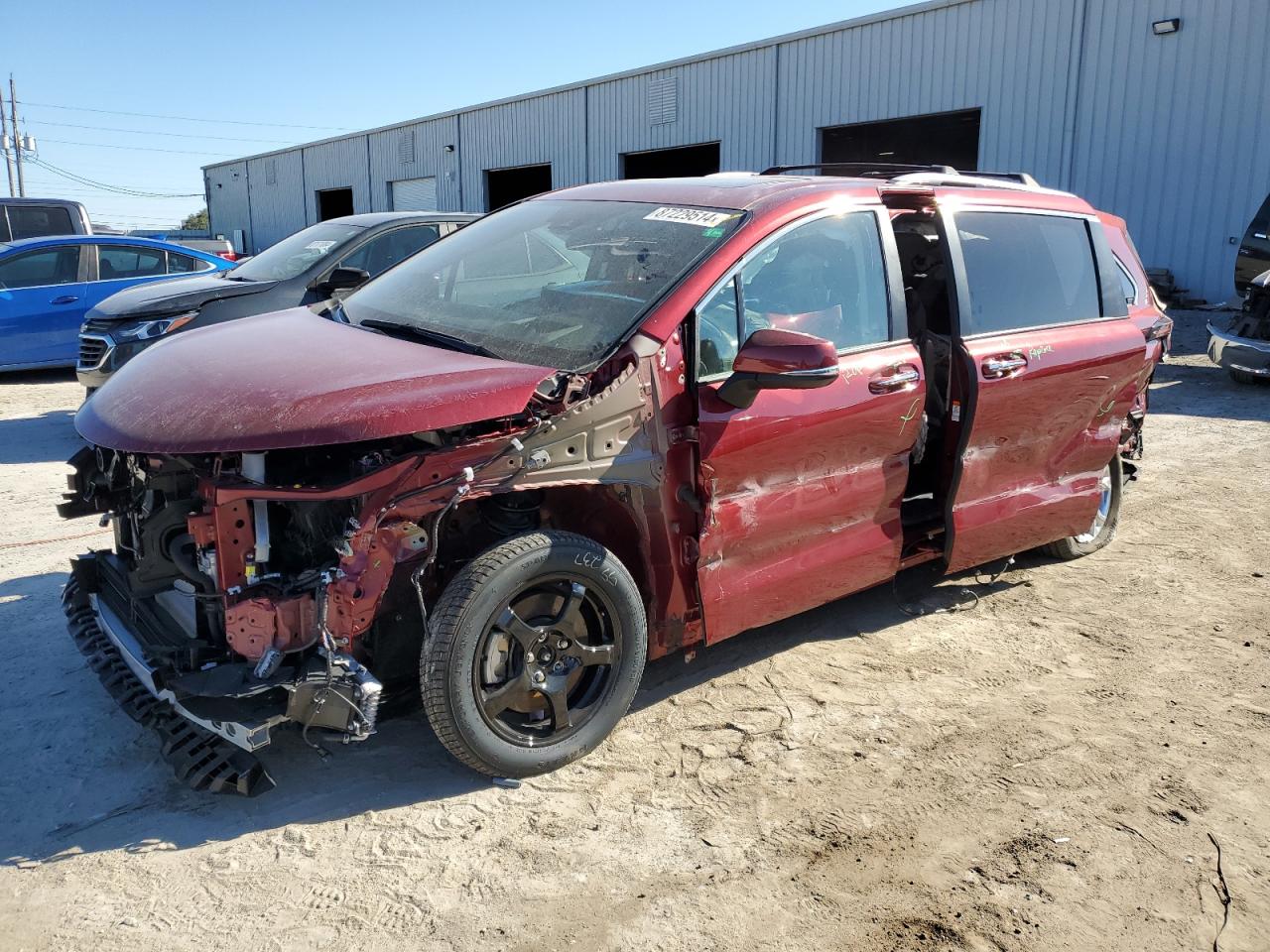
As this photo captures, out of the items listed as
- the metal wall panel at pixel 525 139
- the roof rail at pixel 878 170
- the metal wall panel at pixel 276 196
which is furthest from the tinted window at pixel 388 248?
the metal wall panel at pixel 276 196

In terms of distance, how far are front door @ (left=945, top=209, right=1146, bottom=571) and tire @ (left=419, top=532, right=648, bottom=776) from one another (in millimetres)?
1815

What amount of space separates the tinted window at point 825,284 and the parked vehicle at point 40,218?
12131mm

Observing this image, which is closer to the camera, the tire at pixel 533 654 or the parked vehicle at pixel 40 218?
the tire at pixel 533 654

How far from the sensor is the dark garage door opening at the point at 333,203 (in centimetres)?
3472

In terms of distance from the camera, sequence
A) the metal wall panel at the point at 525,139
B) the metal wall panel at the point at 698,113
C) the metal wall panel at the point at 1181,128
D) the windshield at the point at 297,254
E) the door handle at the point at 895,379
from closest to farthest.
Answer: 1. the door handle at the point at 895,379
2. the windshield at the point at 297,254
3. the metal wall panel at the point at 1181,128
4. the metal wall panel at the point at 698,113
5. the metal wall panel at the point at 525,139

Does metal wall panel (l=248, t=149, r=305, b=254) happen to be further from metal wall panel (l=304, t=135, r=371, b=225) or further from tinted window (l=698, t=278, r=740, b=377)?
tinted window (l=698, t=278, r=740, b=377)

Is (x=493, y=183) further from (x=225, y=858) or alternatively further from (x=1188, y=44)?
(x=225, y=858)

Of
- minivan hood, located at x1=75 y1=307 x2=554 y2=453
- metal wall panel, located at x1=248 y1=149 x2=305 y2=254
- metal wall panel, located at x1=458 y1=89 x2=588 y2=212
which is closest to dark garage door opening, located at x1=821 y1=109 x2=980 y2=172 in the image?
metal wall panel, located at x1=458 y1=89 x2=588 y2=212

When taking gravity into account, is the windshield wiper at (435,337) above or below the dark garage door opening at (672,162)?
below

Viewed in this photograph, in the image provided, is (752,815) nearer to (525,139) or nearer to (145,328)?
(145,328)

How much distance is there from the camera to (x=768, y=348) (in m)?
3.24

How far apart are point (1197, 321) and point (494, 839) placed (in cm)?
1416

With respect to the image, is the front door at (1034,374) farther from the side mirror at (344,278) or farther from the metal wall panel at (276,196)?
the metal wall panel at (276,196)

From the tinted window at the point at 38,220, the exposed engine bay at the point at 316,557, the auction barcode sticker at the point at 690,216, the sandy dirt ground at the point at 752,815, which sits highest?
the tinted window at the point at 38,220
